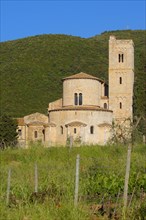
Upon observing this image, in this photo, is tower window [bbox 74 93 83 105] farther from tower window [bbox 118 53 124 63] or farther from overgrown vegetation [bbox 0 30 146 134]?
tower window [bbox 118 53 124 63]

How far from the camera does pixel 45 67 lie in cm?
8531

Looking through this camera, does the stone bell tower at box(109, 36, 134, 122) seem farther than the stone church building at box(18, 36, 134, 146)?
Yes

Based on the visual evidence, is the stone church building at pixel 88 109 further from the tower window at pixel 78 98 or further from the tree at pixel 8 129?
the tree at pixel 8 129

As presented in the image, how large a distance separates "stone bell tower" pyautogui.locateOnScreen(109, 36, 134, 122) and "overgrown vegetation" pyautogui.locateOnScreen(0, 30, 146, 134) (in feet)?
3.21

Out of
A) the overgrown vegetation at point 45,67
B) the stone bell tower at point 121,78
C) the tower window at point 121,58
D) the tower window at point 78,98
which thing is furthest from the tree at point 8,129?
the tower window at point 121,58

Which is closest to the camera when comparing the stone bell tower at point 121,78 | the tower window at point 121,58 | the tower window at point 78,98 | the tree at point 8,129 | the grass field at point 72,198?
the grass field at point 72,198

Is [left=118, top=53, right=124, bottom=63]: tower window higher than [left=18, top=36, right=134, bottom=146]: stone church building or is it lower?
higher

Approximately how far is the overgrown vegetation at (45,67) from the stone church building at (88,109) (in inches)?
75.5

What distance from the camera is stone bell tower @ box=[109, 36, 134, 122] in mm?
53750

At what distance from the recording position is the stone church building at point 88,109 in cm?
4681

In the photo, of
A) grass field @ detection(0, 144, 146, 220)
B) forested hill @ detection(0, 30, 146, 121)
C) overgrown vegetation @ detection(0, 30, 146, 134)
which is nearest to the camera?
grass field @ detection(0, 144, 146, 220)

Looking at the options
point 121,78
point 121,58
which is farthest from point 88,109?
point 121,58

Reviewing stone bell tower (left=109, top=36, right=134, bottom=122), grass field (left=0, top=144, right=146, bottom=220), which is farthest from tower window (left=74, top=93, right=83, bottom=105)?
grass field (left=0, top=144, right=146, bottom=220)

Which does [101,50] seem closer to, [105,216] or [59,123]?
[59,123]
